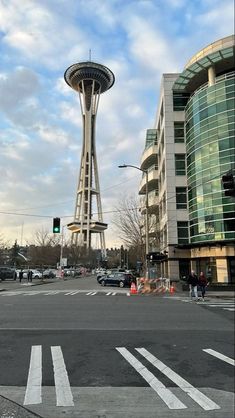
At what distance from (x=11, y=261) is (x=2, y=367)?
11231 cm

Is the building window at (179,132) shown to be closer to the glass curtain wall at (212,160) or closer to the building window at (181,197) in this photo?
the glass curtain wall at (212,160)

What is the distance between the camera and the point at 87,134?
424 feet

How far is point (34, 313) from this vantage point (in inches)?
617

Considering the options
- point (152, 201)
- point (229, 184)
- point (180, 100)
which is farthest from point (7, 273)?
point (229, 184)

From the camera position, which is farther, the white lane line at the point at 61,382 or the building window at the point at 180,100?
the building window at the point at 180,100

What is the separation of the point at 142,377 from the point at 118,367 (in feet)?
2.48

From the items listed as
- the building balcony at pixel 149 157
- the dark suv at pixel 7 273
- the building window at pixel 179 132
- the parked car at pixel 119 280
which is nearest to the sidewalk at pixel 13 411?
the parked car at pixel 119 280

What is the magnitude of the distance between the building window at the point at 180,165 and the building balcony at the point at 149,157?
11.1 metres

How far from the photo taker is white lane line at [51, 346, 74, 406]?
5.81 meters

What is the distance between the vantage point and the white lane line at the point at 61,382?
5812 mm

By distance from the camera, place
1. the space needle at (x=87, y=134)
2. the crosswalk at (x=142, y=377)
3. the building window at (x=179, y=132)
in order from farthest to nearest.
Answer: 1. the space needle at (x=87, y=134)
2. the building window at (x=179, y=132)
3. the crosswalk at (x=142, y=377)

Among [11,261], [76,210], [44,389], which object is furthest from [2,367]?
[76,210]

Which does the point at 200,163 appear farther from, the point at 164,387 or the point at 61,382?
the point at 61,382

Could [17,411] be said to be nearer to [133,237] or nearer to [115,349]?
[115,349]
